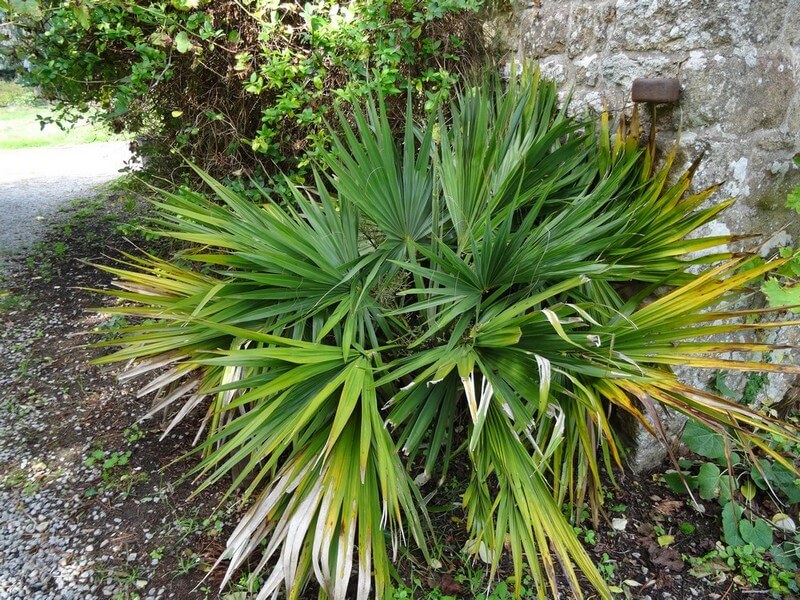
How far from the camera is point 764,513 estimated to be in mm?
2137

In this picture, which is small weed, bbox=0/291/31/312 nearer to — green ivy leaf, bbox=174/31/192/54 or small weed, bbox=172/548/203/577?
green ivy leaf, bbox=174/31/192/54

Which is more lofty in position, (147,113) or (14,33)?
(14,33)

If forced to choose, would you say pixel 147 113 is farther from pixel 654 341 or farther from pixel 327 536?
pixel 654 341

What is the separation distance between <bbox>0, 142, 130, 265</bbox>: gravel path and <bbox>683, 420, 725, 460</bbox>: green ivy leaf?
4.14 m

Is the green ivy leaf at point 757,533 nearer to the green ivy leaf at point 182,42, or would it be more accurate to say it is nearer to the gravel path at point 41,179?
the green ivy leaf at point 182,42

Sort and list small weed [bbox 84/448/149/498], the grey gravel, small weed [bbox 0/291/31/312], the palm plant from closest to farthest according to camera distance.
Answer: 1. the palm plant
2. the grey gravel
3. small weed [bbox 84/448/149/498]
4. small weed [bbox 0/291/31/312]

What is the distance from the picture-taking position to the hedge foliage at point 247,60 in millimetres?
2830

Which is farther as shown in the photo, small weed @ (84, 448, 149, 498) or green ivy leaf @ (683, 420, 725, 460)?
small weed @ (84, 448, 149, 498)

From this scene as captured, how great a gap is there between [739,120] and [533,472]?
1583mm

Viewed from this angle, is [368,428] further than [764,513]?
No

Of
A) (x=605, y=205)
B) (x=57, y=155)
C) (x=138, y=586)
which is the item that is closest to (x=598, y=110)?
(x=605, y=205)

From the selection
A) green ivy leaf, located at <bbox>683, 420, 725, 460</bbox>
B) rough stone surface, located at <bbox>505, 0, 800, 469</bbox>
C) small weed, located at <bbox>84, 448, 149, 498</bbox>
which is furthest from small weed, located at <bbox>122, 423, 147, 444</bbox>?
green ivy leaf, located at <bbox>683, 420, 725, 460</bbox>

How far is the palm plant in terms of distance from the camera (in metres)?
1.56

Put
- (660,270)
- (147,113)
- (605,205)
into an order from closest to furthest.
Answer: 1. (660,270)
2. (605,205)
3. (147,113)
